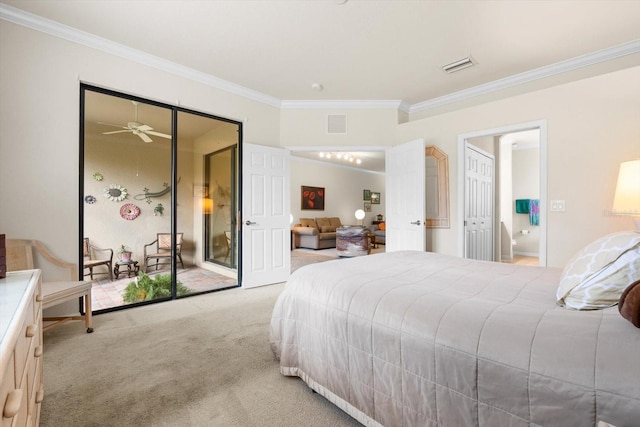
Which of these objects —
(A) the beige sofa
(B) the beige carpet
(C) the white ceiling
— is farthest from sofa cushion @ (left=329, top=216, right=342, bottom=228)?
(B) the beige carpet

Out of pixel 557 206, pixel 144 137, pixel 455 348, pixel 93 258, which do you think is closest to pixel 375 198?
pixel 557 206

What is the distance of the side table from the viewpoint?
3.46 metres

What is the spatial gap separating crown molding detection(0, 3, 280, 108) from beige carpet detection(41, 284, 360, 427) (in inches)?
108

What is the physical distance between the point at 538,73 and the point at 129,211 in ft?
17.3

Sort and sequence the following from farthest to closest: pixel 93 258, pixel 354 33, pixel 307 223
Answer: pixel 307 223 < pixel 93 258 < pixel 354 33

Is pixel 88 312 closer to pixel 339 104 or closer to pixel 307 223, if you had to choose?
pixel 339 104

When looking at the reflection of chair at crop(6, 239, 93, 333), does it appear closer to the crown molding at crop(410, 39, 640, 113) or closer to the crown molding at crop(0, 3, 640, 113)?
the crown molding at crop(0, 3, 640, 113)

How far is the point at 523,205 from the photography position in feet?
22.8

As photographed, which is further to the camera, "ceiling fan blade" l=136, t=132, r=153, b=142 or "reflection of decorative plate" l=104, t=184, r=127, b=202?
"ceiling fan blade" l=136, t=132, r=153, b=142

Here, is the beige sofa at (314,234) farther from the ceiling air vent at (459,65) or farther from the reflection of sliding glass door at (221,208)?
the ceiling air vent at (459,65)

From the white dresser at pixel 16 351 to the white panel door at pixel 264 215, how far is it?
2.74 metres

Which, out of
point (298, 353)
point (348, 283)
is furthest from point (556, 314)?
point (298, 353)

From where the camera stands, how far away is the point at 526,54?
3215 mm

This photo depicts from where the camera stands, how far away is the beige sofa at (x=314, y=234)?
8258 millimetres
